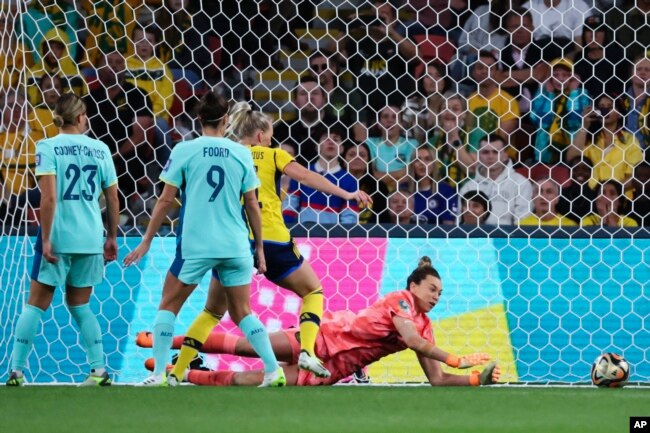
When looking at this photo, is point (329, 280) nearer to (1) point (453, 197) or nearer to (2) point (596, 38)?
(1) point (453, 197)

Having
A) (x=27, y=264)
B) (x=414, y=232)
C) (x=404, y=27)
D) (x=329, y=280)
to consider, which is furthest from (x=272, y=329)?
(x=404, y=27)

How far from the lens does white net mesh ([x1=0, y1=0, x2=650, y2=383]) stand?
27.2 ft

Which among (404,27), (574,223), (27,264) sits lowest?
(27,264)

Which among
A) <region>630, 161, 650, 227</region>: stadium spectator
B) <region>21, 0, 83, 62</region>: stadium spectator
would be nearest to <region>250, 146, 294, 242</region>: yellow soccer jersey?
<region>21, 0, 83, 62</region>: stadium spectator

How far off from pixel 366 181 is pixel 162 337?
3.13m

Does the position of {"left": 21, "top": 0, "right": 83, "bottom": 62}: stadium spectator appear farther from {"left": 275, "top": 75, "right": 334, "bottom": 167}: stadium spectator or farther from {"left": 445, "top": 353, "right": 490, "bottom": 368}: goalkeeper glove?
{"left": 445, "top": 353, "right": 490, "bottom": 368}: goalkeeper glove

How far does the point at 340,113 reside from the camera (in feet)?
33.2

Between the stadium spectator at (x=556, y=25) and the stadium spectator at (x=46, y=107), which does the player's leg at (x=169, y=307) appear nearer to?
the stadium spectator at (x=46, y=107)

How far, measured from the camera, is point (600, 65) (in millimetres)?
10141

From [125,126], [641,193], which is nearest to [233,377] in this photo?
[125,126]

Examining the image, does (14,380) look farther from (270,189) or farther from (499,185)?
(499,185)

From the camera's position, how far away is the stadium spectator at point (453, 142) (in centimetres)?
959

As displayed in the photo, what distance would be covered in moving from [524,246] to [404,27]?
9.09 ft

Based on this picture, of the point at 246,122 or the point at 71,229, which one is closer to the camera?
the point at 71,229
